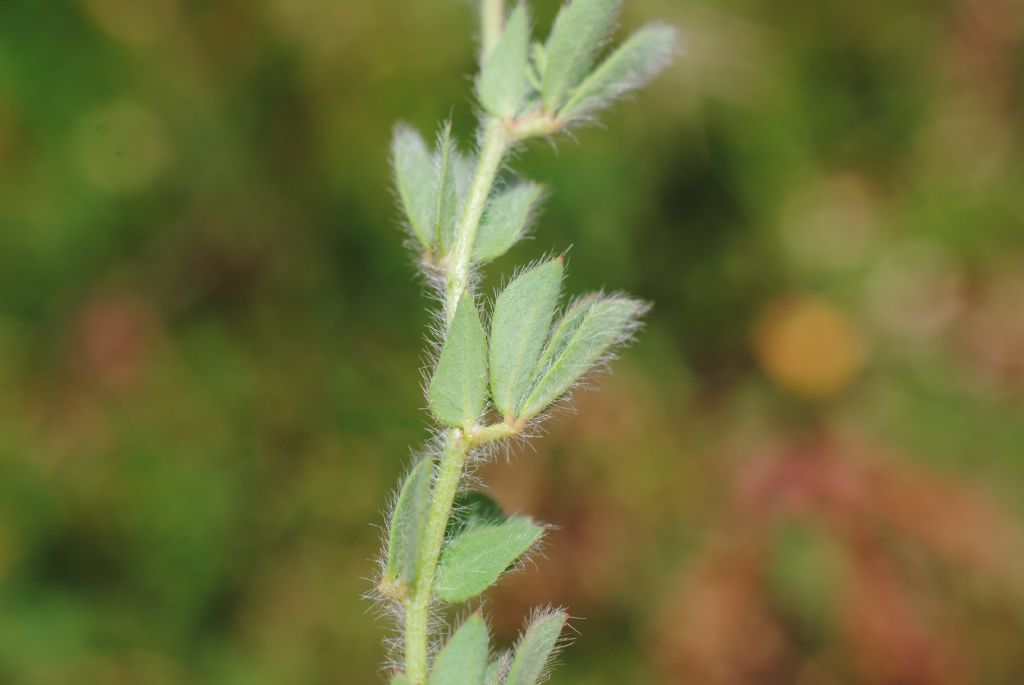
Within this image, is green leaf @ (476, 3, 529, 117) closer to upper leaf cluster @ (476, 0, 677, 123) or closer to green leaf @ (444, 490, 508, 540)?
upper leaf cluster @ (476, 0, 677, 123)

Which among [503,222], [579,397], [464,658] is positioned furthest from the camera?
[579,397]

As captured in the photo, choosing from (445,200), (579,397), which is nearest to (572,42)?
(445,200)

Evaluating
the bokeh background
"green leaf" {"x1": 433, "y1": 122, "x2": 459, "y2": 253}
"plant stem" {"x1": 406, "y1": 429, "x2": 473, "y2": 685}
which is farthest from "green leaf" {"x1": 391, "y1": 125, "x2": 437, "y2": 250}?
the bokeh background

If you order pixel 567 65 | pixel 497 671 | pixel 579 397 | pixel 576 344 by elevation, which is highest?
pixel 567 65

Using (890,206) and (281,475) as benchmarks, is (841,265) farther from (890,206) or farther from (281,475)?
(281,475)

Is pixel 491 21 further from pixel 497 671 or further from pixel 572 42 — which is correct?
pixel 497 671

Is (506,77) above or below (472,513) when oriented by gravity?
above
